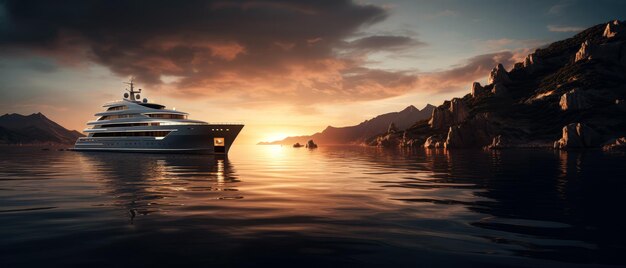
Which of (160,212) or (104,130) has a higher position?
(104,130)

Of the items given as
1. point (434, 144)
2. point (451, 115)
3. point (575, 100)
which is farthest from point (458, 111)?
point (434, 144)

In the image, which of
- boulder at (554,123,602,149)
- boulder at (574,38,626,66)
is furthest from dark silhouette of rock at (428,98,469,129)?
boulder at (574,38,626,66)

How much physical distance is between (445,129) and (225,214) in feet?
628

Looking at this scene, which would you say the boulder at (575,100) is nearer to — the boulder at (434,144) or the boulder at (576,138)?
the boulder at (576,138)

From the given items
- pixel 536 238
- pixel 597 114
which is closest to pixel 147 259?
pixel 536 238

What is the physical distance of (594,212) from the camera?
37.8 feet

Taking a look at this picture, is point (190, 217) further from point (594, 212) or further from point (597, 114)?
point (597, 114)

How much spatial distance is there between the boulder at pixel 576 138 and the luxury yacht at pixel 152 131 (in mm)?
103715

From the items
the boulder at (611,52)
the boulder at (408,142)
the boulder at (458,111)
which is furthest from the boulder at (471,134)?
the boulder at (611,52)

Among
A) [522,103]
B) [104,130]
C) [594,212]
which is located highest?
[522,103]

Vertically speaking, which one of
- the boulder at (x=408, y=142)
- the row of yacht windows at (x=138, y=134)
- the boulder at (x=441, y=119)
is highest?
the boulder at (x=441, y=119)

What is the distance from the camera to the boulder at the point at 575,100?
161 m

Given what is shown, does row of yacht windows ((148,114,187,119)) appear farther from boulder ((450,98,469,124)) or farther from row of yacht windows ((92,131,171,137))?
boulder ((450,98,469,124))

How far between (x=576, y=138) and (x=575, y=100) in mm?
62477
